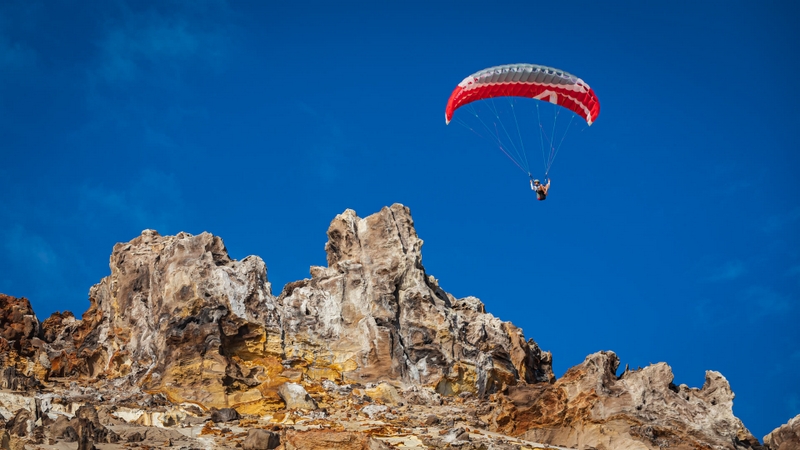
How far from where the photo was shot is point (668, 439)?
3959 centimetres

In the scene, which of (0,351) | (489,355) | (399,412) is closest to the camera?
(399,412)

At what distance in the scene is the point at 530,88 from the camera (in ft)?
184

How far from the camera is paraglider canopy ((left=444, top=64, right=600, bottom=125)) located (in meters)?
55.4

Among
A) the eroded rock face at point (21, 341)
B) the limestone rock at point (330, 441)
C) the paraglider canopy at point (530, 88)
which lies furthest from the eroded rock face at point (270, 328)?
the paraglider canopy at point (530, 88)

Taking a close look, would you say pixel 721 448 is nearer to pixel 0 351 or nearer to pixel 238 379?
pixel 238 379

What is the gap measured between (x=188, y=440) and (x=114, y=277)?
67.3 feet

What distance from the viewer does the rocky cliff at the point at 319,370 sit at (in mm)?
40094

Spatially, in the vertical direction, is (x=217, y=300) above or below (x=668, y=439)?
above

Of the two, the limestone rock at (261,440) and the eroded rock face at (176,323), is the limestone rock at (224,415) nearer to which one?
the eroded rock face at (176,323)

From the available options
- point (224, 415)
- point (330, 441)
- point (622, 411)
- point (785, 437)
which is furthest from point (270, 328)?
point (785, 437)

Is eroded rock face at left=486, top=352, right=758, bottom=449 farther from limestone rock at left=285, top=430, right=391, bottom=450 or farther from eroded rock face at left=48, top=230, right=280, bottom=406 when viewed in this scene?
eroded rock face at left=48, top=230, right=280, bottom=406

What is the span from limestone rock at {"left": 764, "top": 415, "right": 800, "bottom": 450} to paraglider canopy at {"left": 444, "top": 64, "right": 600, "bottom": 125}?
20.7 m

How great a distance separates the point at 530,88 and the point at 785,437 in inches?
960

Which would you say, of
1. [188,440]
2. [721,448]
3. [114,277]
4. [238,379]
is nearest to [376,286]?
[238,379]
